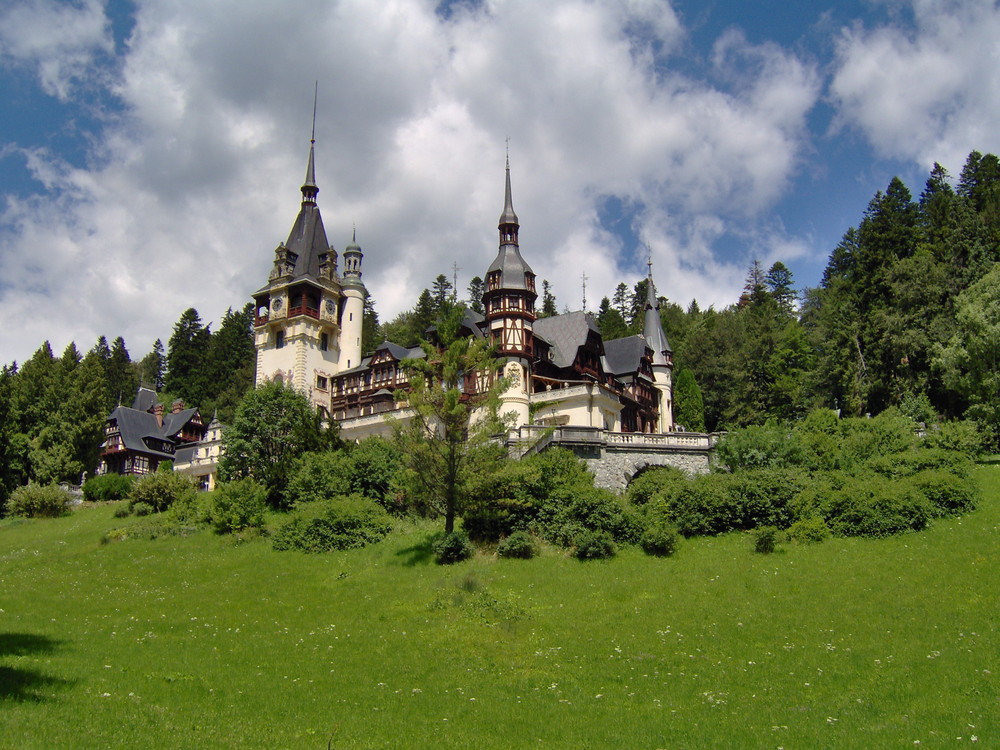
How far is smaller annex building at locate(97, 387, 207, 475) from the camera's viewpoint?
231 ft

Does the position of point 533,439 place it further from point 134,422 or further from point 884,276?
point 134,422

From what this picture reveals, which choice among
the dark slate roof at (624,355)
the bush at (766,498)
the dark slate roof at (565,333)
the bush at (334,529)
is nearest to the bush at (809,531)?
the bush at (766,498)

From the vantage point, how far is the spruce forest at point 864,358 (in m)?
43.5

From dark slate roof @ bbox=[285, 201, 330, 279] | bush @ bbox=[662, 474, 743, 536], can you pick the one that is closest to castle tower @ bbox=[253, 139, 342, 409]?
dark slate roof @ bbox=[285, 201, 330, 279]

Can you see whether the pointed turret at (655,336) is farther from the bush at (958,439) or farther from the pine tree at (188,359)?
the pine tree at (188,359)

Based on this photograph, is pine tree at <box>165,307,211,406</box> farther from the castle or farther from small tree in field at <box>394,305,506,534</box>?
small tree in field at <box>394,305,506,534</box>

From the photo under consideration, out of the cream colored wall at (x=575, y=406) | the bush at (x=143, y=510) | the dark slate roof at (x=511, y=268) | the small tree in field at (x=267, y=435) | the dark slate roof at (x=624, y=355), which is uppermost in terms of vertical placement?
the dark slate roof at (x=511, y=268)

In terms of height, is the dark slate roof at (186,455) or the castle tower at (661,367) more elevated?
the castle tower at (661,367)

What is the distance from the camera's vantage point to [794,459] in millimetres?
35344

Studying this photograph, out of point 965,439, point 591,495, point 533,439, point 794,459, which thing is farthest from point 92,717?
point 965,439

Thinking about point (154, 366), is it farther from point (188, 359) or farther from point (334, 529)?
point (334, 529)

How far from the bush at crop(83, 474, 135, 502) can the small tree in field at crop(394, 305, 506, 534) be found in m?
29.9

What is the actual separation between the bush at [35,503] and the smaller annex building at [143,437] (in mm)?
20036

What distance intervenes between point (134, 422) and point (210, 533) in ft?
133
